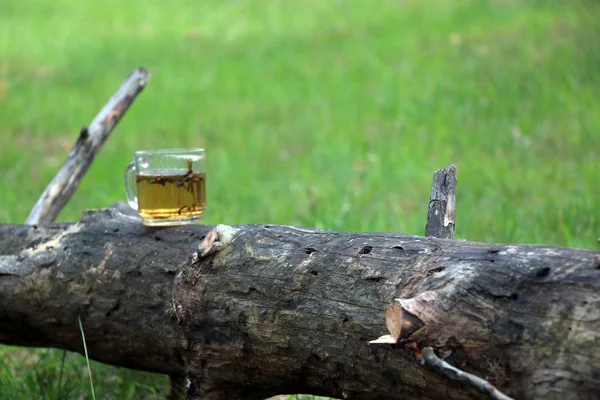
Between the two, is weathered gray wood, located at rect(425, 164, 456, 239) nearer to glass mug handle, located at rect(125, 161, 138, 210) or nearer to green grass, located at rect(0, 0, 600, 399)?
glass mug handle, located at rect(125, 161, 138, 210)

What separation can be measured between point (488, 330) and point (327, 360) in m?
0.46

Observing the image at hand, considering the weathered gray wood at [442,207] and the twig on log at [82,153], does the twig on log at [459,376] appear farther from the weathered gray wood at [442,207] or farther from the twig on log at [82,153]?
the twig on log at [82,153]

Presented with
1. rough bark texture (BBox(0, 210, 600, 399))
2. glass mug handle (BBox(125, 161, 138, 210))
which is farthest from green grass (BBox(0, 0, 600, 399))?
glass mug handle (BBox(125, 161, 138, 210))

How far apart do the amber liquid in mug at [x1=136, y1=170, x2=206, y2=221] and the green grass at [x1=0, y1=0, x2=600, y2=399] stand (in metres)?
0.81

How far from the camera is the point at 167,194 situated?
264cm

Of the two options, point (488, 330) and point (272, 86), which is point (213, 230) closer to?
point (488, 330)

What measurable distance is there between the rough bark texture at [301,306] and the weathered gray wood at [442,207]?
0.27m

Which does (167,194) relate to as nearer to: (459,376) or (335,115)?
(459,376)

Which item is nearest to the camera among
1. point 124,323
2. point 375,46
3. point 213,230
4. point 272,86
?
point 213,230

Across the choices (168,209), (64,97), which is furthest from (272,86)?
(168,209)

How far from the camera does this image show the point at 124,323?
8.41 ft

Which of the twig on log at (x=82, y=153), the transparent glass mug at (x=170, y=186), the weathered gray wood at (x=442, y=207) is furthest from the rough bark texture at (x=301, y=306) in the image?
the twig on log at (x=82, y=153)

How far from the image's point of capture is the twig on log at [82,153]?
3441mm

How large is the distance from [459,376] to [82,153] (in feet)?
7.49
